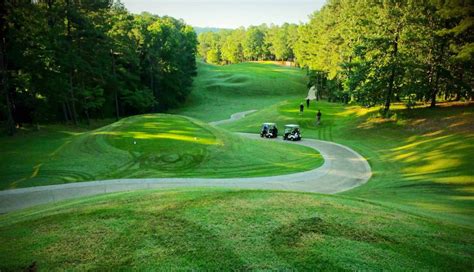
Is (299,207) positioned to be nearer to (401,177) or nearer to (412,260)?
(412,260)

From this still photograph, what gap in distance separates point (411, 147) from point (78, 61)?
1420 inches

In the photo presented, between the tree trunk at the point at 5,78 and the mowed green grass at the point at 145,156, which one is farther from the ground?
the tree trunk at the point at 5,78

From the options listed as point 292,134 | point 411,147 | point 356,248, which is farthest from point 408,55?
point 356,248

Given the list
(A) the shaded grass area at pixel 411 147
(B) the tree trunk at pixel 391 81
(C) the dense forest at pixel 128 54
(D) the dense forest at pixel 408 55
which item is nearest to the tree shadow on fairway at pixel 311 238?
(A) the shaded grass area at pixel 411 147

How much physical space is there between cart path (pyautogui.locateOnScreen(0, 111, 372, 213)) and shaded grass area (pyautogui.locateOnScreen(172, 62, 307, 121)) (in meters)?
36.3

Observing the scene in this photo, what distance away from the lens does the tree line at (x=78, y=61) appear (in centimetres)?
3005

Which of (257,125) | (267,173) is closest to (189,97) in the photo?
(257,125)

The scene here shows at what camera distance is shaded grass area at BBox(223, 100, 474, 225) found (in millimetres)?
15446

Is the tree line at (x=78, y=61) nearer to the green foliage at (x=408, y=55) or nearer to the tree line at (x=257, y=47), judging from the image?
the green foliage at (x=408, y=55)

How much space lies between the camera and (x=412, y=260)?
654 cm

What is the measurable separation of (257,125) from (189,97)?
35.3 meters

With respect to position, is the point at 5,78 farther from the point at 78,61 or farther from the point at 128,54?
the point at 128,54

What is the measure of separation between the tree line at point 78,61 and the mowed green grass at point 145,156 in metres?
6.05

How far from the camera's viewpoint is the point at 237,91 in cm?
8119
